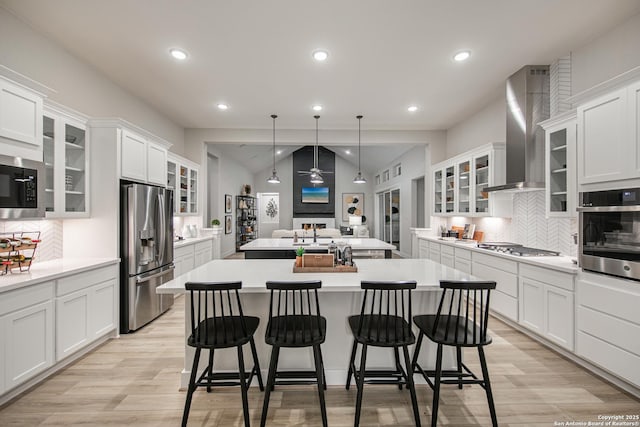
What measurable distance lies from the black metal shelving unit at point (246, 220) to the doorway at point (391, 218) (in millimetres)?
4849

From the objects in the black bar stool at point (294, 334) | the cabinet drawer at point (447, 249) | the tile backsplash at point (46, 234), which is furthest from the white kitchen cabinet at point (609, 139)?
the tile backsplash at point (46, 234)

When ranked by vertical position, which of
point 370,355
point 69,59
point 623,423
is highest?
point 69,59

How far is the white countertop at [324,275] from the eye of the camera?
6.41ft

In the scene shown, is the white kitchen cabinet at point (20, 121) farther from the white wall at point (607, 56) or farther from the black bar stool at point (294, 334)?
the white wall at point (607, 56)

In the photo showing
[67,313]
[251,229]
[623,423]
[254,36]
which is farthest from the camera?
[251,229]

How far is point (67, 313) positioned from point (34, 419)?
78cm

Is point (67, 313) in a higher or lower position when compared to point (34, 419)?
higher

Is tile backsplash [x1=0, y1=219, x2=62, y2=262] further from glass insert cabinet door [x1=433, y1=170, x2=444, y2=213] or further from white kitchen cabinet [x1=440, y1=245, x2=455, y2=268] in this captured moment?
glass insert cabinet door [x1=433, y1=170, x2=444, y2=213]

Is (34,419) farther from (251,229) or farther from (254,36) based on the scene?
(251,229)

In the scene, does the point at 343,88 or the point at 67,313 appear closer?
the point at 67,313

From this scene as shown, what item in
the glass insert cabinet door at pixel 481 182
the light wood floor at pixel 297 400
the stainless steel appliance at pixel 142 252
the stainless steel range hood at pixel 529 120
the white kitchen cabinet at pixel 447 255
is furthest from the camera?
the white kitchen cabinet at pixel 447 255

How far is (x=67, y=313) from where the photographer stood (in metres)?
2.46

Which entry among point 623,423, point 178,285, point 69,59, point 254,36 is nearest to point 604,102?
point 623,423

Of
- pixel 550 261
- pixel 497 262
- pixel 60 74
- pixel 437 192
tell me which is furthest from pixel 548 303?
pixel 60 74
